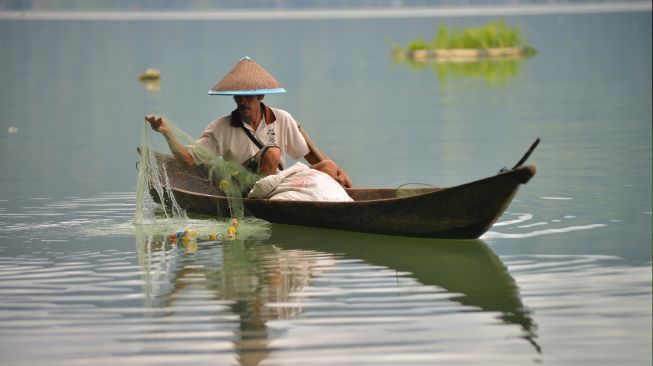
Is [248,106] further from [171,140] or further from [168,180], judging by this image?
[168,180]

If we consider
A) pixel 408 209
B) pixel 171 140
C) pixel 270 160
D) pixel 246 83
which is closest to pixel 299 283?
pixel 408 209

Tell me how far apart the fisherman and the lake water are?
0.47 meters

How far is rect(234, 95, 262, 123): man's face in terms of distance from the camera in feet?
29.9

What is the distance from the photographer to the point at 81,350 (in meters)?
6.05

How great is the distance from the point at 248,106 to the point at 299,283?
6.67 ft

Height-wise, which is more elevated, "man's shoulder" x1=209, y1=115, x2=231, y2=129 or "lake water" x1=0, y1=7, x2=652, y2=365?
"man's shoulder" x1=209, y1=115, x2=231, y2=129

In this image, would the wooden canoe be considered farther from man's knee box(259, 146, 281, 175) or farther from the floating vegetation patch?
the floating vegetation patch

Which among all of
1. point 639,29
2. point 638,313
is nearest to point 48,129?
point 638,313

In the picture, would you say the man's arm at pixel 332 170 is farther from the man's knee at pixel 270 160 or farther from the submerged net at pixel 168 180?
the submerged net at pixel 168 180

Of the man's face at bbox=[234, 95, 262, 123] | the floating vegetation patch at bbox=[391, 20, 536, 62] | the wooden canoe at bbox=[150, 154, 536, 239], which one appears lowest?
the wooden canoe at bbox=[150, 154, 536, 239]

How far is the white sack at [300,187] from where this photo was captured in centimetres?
872

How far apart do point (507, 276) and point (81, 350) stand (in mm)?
2401

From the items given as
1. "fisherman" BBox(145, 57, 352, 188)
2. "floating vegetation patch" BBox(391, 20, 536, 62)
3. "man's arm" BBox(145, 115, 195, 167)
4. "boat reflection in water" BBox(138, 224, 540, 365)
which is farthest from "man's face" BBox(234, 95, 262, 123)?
"floating vegetation patch" BBox(391, 20, 536, 62)

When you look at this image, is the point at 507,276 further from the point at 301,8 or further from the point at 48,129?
the point at 301,8
